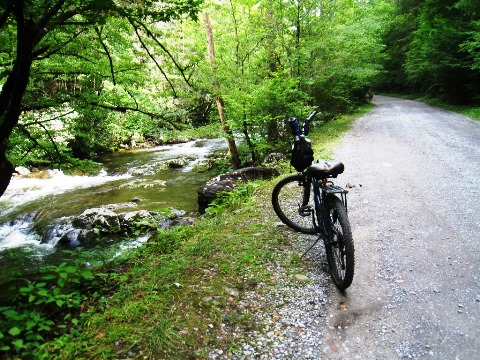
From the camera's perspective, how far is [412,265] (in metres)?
3.50

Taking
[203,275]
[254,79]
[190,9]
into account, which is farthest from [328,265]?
[254,79]

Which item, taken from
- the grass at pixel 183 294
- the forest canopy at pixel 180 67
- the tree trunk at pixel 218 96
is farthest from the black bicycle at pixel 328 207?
the tree trunk at pixel 218 96

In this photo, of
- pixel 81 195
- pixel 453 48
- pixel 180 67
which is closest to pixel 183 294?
pixel 180 67

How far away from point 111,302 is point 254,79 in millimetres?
9731

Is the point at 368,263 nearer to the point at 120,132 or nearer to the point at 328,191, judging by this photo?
the point at 328,191

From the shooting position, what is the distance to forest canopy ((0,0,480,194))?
9.48ft

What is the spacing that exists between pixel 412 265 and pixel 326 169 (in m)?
1.51

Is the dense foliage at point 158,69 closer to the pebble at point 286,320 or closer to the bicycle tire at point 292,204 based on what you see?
the bicycle tire at point 292,204

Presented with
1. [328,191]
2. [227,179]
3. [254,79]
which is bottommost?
[227,179]

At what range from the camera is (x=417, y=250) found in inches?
149

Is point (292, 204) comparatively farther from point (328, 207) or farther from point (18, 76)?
point (18, 76)

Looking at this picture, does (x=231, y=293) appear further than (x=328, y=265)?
No

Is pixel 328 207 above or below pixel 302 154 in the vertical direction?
below

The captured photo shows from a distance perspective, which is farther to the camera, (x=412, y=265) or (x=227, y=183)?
(x=227, y=183)
